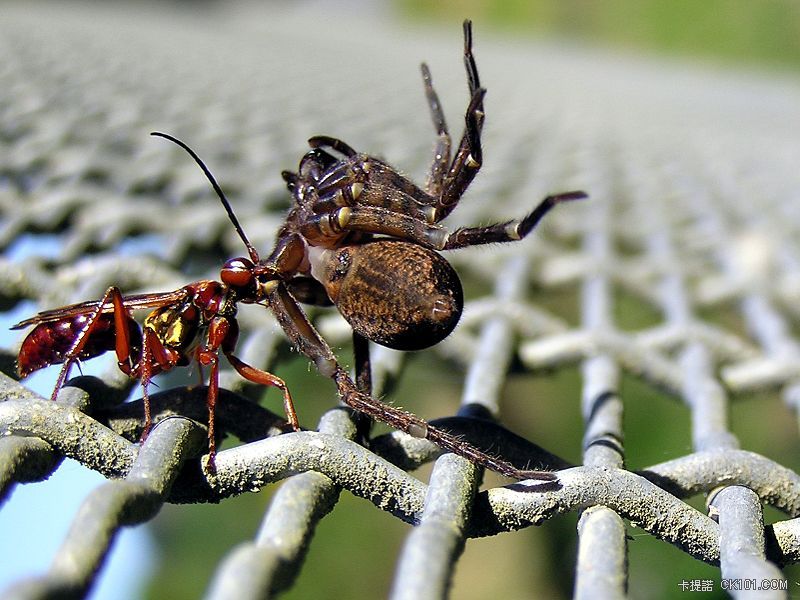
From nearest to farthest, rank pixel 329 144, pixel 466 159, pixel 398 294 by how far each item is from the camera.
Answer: pixel 398 294, pixel 466 159, pixel 329 144

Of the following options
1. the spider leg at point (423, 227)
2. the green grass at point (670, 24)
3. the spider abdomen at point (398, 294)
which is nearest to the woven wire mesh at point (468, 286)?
the spider abdomen at point (398, 294)

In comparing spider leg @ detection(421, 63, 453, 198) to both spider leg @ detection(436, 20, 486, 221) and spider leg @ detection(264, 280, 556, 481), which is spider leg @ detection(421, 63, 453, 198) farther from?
spider leg @ detection(264, 280, 556, 481)

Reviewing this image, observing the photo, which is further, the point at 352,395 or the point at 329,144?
the point at 329,144

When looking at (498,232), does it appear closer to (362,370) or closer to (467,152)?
(467,152)

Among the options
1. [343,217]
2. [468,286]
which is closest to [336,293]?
[343,217]

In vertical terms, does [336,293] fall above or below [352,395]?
above

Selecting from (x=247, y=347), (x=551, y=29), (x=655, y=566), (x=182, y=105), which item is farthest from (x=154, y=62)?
(x=551, y=29)

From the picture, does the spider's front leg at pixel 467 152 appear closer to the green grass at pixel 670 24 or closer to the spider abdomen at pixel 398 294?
the spider abdomen at pixel 398 294
